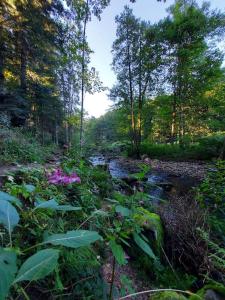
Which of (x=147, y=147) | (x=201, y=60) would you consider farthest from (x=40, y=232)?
(x=201, y=60)

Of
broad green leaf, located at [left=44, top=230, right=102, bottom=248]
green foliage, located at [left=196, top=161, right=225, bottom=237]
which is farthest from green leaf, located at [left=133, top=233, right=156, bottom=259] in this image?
green foliage, located at [left=196, top=161, right=225, bottom=237]

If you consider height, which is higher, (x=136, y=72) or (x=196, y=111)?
(x=136, y=72)

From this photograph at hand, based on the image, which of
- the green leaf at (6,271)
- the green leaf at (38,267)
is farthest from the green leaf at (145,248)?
the green leaf at (6,271)

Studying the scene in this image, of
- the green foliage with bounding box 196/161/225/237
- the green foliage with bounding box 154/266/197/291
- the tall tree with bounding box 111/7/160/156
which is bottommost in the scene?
the green foliage with bounding box 154/266/197/291

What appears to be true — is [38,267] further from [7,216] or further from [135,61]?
[135,61]

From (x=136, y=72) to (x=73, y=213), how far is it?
41.0ft

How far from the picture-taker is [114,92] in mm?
13820

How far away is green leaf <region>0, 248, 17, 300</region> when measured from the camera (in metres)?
0.41

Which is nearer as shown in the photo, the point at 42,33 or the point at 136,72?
the point at 42,33

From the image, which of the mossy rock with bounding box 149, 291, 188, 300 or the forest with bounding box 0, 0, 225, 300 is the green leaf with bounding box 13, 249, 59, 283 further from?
the mossy rock with bounding box 149, 291, 188, 300

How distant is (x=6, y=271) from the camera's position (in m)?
0.46

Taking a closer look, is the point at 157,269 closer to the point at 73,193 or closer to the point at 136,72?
the point at 73,193

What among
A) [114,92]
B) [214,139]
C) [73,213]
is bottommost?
[73,213]

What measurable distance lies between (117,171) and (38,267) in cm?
750
